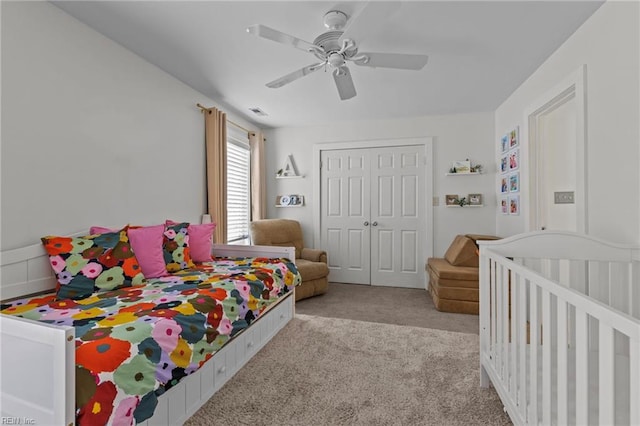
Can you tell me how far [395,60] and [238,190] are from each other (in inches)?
107

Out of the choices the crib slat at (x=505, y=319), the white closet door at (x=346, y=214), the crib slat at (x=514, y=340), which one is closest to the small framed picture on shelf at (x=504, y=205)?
the white closet door at (x=346, y=214)

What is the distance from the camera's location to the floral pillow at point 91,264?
1.70 m

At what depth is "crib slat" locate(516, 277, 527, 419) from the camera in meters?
1.20

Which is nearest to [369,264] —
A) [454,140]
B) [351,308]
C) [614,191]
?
[351,308]

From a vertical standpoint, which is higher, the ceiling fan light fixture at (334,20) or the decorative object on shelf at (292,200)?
the ceiling fan light fixture at (334,20)

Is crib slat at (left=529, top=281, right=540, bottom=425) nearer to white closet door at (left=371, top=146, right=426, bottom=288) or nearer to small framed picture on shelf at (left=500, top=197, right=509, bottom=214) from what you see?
small framed picture on shelf at (left=500, top=197, right=509, bottom=214)

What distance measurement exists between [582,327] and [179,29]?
2.63 metres

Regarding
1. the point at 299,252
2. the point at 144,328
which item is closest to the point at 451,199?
the point at 299,252

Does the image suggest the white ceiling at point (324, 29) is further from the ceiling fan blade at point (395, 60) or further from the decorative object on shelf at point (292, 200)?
the decorative object on shelf at point (292, 200)

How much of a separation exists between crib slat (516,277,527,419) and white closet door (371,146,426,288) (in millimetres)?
2856

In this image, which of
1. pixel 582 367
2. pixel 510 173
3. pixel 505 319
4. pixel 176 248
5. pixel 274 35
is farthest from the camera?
pixel 510 173

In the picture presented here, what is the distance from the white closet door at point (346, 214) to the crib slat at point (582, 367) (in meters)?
3.48

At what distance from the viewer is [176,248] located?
2467 millimetres

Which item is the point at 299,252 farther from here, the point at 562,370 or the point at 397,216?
the point at 562,370
